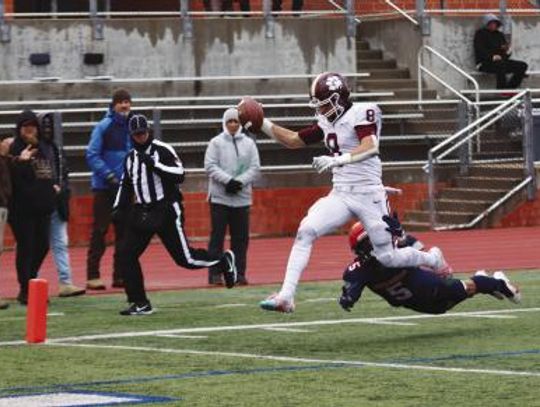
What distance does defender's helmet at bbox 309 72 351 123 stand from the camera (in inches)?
583

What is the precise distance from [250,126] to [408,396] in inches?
193

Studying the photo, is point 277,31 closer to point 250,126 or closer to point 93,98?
point 93,98

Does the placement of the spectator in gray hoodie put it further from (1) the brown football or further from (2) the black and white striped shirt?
(1) the brown football

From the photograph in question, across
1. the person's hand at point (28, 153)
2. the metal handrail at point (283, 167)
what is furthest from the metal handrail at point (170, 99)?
the person's hand at point (28, 153)

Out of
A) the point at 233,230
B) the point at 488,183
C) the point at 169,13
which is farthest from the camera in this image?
the point at 169,13

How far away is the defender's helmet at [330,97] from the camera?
14812 millimetres

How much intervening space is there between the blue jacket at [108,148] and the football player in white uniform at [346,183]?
545 cm

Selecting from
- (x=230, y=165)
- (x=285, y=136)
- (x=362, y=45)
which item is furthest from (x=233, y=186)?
(x=362, y=45)

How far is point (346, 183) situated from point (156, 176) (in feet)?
9.02

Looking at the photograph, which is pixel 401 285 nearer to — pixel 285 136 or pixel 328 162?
pixel 328 162

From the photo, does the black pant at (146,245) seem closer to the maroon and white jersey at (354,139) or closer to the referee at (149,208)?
the referee at (149,208)

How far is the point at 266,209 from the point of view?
2994 cm

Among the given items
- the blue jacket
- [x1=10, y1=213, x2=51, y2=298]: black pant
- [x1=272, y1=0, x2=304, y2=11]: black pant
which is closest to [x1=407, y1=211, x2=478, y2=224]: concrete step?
[x1=272, y1=0, x2=304, y2=11]: black pant

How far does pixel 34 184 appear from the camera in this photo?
18516 millimetres
